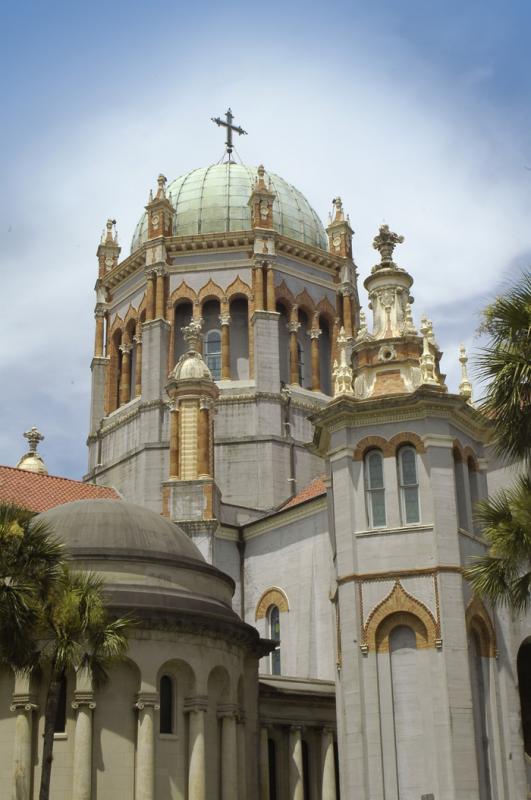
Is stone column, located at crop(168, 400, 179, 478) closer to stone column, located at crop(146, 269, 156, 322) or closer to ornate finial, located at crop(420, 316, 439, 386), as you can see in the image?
stone column, located at crop(146, 269, 156, 322)

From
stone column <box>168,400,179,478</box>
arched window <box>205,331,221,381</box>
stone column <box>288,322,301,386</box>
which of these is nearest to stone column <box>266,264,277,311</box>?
stone column <box>288,322,301,386</box>

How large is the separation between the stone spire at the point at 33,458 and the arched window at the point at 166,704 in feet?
90.2

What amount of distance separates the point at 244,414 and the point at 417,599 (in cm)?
2131

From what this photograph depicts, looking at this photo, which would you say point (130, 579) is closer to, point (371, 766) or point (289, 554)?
point (371, 766)

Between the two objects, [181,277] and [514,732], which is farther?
[181,277]

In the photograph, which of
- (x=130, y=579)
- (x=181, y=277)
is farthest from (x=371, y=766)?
(x=181, y=277)

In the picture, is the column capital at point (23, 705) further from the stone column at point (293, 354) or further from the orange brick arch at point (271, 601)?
the stone column at point (293, 354)

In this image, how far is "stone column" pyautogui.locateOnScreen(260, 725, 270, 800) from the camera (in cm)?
3406

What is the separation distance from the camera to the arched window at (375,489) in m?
31.2

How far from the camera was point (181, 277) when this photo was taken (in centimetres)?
5362

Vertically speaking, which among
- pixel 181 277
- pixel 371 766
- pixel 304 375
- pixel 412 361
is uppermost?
pixel 181 277

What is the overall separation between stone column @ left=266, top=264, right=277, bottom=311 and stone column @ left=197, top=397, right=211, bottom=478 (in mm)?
8687

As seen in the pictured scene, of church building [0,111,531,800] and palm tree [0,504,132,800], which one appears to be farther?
church building [0,111,531,800]

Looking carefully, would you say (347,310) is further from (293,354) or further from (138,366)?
(138,366)
